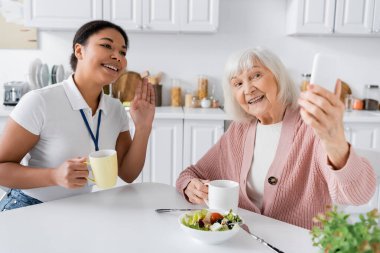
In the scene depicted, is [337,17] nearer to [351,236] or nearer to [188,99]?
[188,99]

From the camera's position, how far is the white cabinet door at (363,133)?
9.89ft

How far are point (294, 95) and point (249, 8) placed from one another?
224 cm

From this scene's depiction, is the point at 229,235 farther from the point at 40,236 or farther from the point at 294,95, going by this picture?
the point at 294,95

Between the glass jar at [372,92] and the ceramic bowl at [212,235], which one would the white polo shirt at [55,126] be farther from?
the glass jar at [372,92]

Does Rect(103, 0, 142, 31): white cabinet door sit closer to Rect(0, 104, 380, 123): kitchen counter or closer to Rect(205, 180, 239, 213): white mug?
Rect(0, 104, 380, 123): kitchen counter

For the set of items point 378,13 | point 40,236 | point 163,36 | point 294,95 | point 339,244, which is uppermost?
point 378,13

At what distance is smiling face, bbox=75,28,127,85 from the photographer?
1498mm

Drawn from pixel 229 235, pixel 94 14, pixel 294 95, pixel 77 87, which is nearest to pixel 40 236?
pixel 229 235

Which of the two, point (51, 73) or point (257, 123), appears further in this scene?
point (51, 73)

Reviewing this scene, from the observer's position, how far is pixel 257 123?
154 cm

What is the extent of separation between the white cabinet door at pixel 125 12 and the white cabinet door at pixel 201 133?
0.88 metres

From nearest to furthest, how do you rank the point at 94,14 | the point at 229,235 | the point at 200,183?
the point at 229,235
the point at 200,183
the point at 94,14

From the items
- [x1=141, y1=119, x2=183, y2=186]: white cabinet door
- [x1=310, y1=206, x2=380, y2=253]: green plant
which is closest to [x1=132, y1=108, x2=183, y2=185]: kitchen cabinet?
[x1=141, y1=119, x2=183, y2=186]: white cabinet door

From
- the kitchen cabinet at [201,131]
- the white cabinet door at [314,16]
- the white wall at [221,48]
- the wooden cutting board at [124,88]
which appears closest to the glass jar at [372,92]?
the white wall at [221,48]
